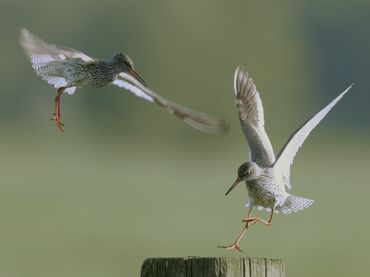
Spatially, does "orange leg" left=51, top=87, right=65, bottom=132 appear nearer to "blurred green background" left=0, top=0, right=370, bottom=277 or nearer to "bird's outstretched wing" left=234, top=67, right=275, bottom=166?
"blurred green background" left=0, top=0, right=370, bottom=277

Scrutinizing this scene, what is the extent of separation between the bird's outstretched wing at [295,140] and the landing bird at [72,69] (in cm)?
103

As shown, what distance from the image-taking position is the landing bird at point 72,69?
26.5 ft

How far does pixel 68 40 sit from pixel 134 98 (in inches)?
1231

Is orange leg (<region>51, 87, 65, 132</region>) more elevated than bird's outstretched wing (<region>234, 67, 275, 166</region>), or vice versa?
bird's outstretched wing (<region>234, 67, 275, 166</region>)

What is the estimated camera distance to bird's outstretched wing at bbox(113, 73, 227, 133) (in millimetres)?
7289

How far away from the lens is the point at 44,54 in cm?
815

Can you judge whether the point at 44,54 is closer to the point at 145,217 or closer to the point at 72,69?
the point at 72,69

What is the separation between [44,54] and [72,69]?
0.26m

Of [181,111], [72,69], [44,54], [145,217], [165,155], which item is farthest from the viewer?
[165,155]

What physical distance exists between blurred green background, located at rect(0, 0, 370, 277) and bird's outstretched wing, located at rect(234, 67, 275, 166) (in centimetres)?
58

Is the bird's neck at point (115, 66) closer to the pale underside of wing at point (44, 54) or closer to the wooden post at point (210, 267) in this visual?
the pale underside of wing at point (44, 54)

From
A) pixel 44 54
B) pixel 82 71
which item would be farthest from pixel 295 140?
pixel 44 54

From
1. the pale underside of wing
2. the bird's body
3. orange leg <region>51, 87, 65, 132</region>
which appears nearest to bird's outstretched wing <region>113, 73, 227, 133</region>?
the bird's body

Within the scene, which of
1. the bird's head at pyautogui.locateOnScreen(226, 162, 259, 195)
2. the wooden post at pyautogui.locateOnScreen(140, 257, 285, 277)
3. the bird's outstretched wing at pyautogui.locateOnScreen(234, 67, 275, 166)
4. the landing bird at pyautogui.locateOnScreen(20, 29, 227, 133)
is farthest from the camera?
the bird's outstretched wing at pyautogui.locateOnScreen(234, 67, 275, 166)
